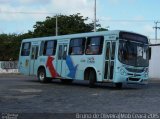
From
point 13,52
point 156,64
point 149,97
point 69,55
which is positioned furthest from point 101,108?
point 13,52

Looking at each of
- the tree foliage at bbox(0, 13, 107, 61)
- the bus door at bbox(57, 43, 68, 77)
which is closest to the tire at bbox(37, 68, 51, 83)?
the bus door at bbox(57, 43, 68, 77)

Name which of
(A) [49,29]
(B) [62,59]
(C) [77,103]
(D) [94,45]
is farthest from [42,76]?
(A) [49,29]

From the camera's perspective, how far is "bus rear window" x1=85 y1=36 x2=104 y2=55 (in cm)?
2480

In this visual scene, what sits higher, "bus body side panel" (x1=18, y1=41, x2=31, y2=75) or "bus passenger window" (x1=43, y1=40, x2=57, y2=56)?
"bus passenger window" (x1=43, y1=40, x2=57, y2=56)

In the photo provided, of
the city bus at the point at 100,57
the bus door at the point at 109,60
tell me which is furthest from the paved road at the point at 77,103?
the city bus at the point at 100,57

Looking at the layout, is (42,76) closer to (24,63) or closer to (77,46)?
(24,63)

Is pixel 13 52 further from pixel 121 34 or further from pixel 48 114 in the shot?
pixel 48 114

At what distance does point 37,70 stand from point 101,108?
15869mm

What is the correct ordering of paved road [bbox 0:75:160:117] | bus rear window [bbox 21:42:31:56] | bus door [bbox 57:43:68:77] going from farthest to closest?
1. bus rear window [bbox 21:42:31:56]
2. bus door [bbox 57:43:68:77]
3. paved road [bbox 0:75:160:117]

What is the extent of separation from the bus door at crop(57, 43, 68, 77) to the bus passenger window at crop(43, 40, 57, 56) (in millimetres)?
675

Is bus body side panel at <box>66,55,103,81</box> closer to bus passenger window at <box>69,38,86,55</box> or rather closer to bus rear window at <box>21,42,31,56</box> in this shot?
bus passenger window at <box>69,38,86,55</box>

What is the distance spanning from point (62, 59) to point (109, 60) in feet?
15.5

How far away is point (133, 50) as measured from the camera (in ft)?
79.2

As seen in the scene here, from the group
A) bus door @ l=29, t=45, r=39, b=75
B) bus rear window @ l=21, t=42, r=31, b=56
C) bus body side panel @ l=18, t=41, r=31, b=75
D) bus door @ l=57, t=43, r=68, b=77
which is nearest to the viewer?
bus door @ l=57, t=43, r=68, b=77
